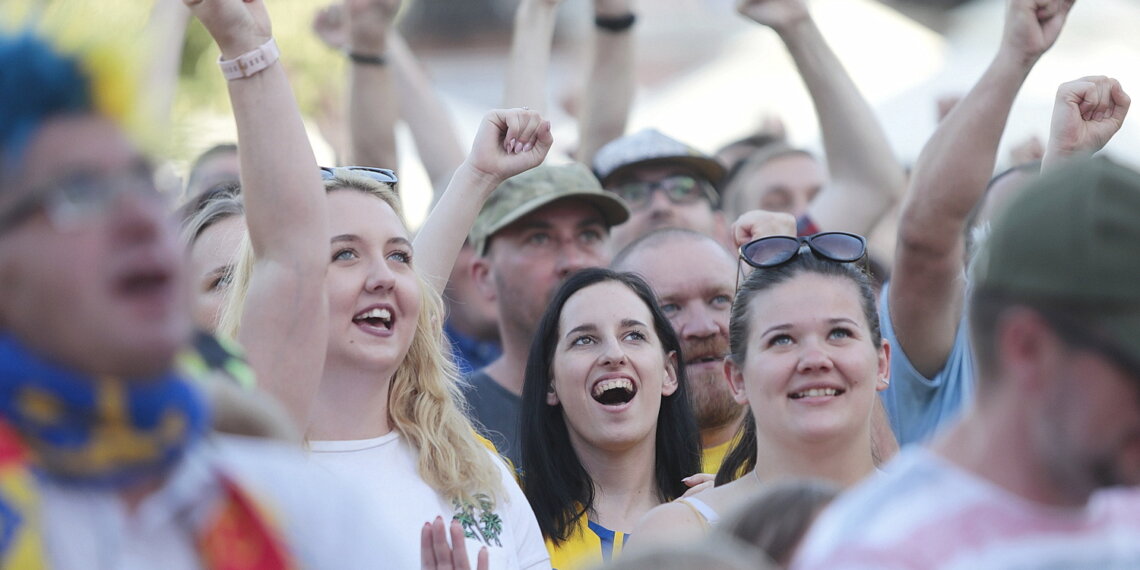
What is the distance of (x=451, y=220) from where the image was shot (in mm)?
3623

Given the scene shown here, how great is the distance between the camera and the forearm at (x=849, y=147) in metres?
4.71

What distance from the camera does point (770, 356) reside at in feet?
10.8

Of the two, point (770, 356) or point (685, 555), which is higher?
point (685, 555)

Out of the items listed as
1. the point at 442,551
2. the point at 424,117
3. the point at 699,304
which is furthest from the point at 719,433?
the point at 424,117

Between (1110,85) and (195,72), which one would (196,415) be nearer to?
(1110,85)

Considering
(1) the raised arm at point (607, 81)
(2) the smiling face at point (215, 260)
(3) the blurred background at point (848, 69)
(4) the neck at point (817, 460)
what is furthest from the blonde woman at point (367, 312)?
(3) the blurred background at point (848, 69)

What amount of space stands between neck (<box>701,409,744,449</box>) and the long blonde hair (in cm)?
94

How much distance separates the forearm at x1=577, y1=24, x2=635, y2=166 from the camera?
18.6 feet

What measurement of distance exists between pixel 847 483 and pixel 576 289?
106 cm

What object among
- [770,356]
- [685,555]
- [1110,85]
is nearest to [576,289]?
[770,356]

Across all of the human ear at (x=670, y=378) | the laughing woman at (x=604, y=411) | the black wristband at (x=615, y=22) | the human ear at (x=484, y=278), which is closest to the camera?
the laughing woman at (x=604, y=411)

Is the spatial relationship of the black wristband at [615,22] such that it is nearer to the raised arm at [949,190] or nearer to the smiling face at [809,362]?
the raised arm at [949,190]

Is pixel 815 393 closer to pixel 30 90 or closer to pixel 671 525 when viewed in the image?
pixel 671 525

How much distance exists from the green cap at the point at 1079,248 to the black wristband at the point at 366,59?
3.62 m
